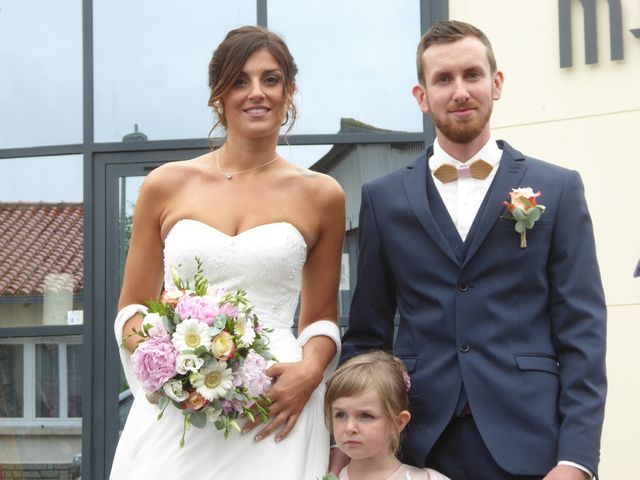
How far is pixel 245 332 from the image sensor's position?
2.99 meters

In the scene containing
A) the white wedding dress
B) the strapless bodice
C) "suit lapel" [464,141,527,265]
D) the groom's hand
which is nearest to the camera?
the groom's hand

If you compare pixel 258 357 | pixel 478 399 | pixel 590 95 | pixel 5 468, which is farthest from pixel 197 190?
pixel 5 468

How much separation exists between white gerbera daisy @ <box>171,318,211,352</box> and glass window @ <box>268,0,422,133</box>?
4.42m

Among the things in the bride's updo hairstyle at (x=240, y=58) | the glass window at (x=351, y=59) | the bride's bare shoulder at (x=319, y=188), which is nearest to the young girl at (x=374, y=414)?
the bride's bare shoulder at (x=319, y=188)

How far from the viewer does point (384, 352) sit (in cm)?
323

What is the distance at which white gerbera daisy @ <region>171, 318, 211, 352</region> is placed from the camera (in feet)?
9.53

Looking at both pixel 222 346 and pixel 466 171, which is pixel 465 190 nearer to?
pixel 466 171

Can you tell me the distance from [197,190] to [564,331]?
4.40ft

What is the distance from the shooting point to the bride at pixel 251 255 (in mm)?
3279

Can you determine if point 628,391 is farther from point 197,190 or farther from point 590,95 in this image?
point 197,190

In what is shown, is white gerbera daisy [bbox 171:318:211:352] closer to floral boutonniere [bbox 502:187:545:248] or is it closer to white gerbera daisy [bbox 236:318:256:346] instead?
white gerbera daisy [bbox 236:318:256:346]

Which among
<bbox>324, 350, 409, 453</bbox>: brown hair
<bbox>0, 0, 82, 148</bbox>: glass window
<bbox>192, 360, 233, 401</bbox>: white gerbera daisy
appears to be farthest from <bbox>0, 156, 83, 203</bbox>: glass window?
<bbox>192, 360, 233, 401</bbox>: white gerbera daisy

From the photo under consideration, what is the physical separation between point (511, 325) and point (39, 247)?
16.5 ft

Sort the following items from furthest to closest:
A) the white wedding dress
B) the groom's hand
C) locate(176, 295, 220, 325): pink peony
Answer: the white wedding dress → locate(176, 295, 220, 325): pink peony → the groom's hand
